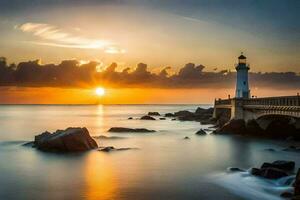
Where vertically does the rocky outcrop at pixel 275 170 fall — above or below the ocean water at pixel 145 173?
above

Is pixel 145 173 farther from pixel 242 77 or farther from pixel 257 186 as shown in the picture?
pixel 242 77

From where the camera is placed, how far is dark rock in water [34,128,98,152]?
1378 inches

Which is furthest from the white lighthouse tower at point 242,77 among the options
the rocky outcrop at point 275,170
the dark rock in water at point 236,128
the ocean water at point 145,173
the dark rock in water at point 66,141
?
the rocky outcrop at point 275,170

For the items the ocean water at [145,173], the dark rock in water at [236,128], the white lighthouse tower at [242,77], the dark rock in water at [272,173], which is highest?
the white lighthouse tower at [242,77]

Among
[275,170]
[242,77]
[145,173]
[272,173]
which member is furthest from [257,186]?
[242,77]

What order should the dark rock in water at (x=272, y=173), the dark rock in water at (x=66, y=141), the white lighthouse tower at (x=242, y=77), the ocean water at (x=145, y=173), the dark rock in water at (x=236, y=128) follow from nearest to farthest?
the ocean water at (x=145, y=173) → the dark rock in water at (x=272, y=173) → the dark rock in water at (x=66, y=141) → the dark rock in water at (x=236, y=128) → the white lighthouse tower at (x=242, y=77)

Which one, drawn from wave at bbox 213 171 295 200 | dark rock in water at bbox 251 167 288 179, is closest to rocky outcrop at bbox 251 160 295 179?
dark rock in water at bbox 251 167 288 179

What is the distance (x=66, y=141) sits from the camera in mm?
35094

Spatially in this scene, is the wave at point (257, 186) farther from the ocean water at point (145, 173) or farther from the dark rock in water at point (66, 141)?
the dark rock in water at point (66, 141)

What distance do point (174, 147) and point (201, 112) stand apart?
2168 inches

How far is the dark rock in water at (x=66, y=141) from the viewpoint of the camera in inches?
1378

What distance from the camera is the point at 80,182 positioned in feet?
83.0

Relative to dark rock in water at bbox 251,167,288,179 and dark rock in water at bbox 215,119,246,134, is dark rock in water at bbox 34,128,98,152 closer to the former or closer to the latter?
dark rock in water at bbox 251,167,288,179

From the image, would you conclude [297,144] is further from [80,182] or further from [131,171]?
[80,182]
